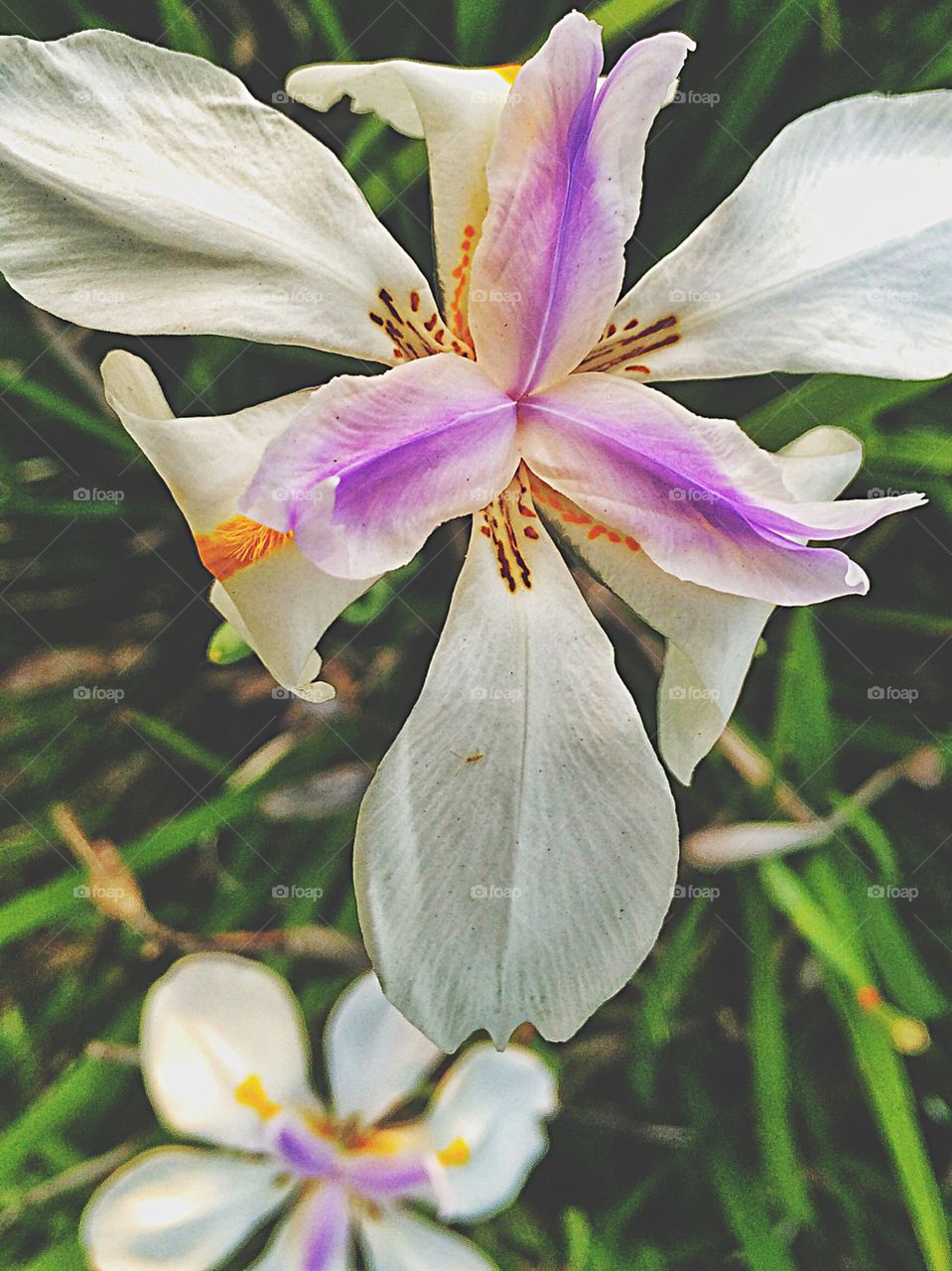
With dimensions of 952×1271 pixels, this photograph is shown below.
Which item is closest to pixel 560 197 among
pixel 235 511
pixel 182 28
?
pixel 235 511

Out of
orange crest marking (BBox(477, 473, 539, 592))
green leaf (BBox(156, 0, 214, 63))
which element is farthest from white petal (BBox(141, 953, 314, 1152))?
green leaf (BBox(156, 0, 214, 63))

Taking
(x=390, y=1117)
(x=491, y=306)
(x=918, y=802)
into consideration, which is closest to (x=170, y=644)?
(x=390, y=1117)

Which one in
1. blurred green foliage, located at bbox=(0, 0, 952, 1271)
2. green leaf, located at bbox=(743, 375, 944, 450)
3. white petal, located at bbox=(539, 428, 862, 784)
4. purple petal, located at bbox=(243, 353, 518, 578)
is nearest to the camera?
purple petal, located at bbox=(243, 353, 518, 578)

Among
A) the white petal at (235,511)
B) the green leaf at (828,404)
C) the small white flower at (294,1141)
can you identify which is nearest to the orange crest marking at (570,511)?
the white petal at (235,511)

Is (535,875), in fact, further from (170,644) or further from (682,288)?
(170,644)

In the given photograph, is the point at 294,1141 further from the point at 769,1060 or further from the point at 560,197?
the point at 560,197

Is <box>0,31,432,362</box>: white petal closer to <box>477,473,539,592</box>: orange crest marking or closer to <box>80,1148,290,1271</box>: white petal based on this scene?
<box>477,473,539,592</box>: orange crest marking
